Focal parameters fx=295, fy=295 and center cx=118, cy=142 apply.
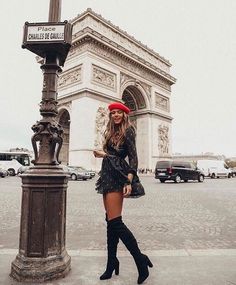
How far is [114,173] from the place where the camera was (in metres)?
2.77

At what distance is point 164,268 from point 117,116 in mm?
1640

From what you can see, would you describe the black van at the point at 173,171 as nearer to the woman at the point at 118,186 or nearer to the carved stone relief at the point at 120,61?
the carved stone relief at the point at 120,61

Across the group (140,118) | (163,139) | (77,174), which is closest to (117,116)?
(77,174)

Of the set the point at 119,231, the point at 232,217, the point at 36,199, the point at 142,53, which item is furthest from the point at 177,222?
the point at 142,53

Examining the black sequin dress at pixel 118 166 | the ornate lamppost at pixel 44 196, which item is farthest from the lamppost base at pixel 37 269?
the black sequin dress at pixel 118 166

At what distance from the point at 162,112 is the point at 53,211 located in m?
35.6

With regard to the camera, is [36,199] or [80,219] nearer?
[36,199]

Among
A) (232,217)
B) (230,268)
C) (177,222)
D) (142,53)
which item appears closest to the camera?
(230,268)

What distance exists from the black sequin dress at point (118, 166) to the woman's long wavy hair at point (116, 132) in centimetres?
4

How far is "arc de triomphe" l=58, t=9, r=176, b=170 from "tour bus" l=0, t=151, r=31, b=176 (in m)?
4.69

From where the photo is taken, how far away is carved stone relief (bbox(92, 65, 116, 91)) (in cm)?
2815

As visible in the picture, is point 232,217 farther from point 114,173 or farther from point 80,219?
point 114,173

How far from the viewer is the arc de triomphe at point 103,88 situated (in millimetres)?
27047

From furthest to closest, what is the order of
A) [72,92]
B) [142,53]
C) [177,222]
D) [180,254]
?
[142,53], [72,92], [177,222], [180,254]
